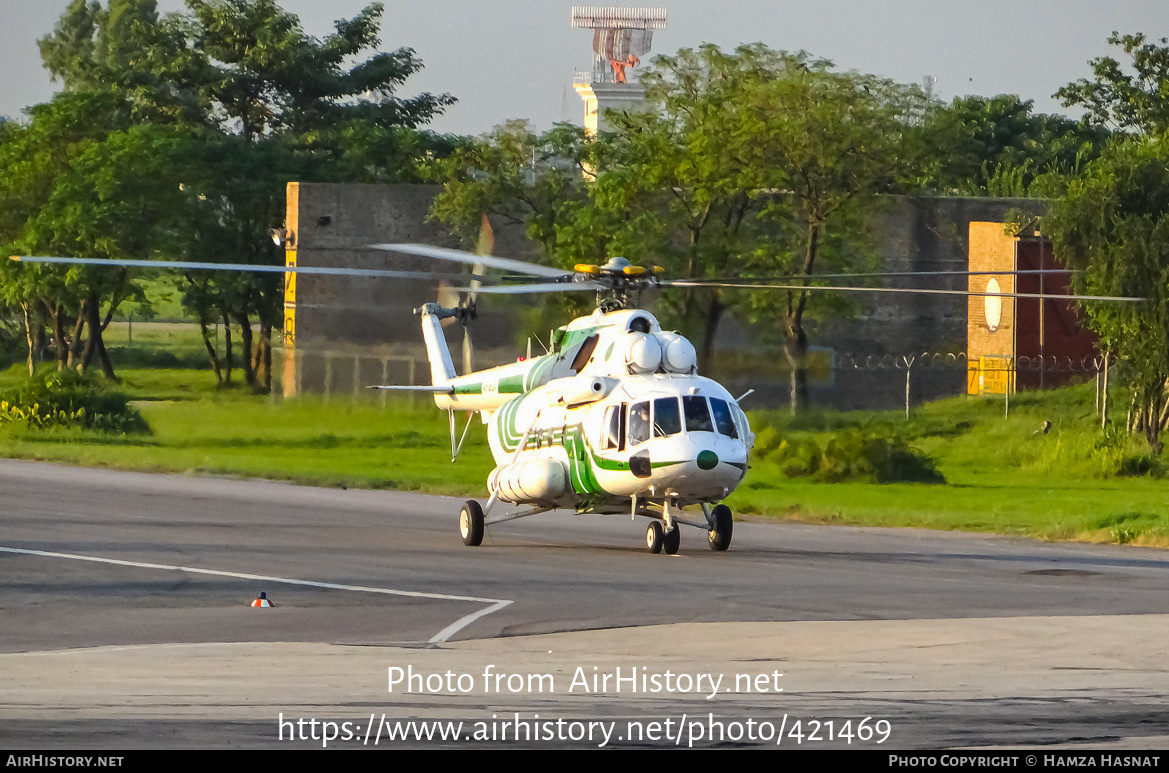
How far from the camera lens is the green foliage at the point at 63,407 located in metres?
43.2

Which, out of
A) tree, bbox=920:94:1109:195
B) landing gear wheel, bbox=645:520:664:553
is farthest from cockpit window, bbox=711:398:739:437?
tree, bbox=920:94:1109:195

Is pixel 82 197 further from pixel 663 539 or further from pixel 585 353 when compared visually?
pixel 663 539

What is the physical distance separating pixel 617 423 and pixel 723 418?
4.13 feet

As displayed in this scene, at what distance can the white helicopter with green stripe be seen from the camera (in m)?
19.3

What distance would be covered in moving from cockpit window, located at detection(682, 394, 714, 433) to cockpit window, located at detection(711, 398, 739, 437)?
88mm

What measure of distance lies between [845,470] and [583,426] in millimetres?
14625

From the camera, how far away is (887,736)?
889 cm

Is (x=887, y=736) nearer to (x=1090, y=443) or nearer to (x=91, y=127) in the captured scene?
(x=1090, y=443)

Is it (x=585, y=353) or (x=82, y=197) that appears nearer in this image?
(x=585, y=353)

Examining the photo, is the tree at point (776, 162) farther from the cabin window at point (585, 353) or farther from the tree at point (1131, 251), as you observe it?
the cabin window at point (585, 353)

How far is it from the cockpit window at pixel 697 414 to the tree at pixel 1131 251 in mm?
17812

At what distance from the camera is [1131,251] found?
115 ft

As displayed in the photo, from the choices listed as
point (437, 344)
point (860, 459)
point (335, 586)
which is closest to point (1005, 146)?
point (860, 459)

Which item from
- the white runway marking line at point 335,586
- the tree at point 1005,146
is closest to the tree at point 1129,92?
the tree at point 1005,146
